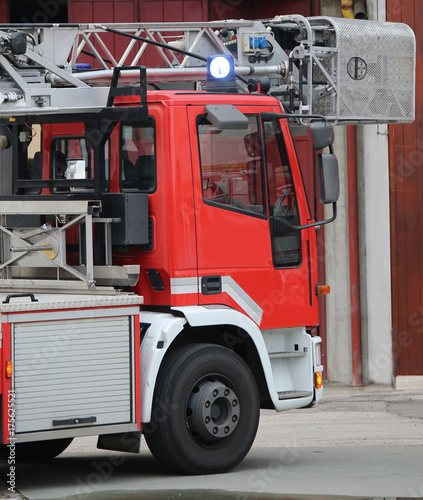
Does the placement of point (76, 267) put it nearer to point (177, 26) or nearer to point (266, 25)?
point (177, 26)

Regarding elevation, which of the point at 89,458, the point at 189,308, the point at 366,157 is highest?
the point at 366,157

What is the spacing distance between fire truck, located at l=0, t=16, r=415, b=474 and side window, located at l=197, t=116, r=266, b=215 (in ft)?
0.04

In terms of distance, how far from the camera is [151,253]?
866cm

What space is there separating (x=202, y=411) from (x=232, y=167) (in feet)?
6.28

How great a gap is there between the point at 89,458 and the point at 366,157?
666 centimetres

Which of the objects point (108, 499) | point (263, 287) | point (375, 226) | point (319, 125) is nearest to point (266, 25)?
point (319, 125)

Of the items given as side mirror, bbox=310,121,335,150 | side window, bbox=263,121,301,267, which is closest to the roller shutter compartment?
side window, bbox=263,121,301,267

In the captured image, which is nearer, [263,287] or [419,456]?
[263,287]

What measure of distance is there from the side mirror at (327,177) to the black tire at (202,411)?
1435 millimetres

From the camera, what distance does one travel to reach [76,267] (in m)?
8.65

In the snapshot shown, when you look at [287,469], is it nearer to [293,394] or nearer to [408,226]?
[293,394]

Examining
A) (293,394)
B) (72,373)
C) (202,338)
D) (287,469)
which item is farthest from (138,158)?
(287,469)

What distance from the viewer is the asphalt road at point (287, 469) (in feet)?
26.4

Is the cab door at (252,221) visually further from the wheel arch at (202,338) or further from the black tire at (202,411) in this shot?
the black tire at (202,411)
